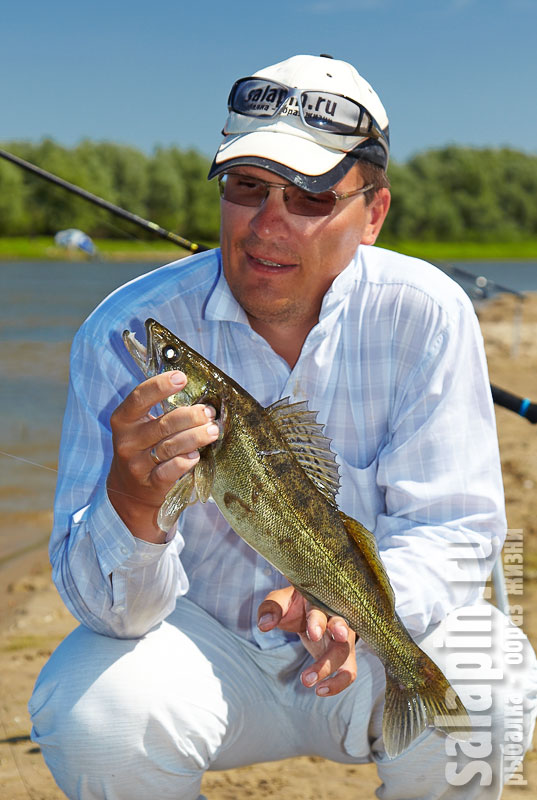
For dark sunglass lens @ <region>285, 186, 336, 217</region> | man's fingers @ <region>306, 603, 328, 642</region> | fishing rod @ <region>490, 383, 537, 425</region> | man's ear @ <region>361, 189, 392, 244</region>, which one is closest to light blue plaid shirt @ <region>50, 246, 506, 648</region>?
man's ear @ <region>361, 189, 392, 244</region>

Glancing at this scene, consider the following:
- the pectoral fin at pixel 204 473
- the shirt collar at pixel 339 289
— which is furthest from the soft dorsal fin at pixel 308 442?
the shirt collar at pixel 339 289

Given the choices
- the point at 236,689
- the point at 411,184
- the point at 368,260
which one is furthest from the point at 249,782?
the point at 411,184

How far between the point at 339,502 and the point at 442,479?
A: 0.36 meters

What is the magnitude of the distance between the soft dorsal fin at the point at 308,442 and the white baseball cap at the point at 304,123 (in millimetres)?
922

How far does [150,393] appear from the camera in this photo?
6.40ft

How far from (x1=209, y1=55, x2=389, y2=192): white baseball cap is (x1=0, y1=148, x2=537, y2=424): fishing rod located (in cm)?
124

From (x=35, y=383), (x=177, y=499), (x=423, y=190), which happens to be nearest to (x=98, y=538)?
(x=177, y=499)

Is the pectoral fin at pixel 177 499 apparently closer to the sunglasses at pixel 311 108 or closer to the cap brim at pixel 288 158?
the cap brim at pixel 288 158

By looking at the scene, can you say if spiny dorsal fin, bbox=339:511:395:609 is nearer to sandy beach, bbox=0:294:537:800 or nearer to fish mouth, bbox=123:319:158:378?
fish mouth, bbox=123:319:158:378

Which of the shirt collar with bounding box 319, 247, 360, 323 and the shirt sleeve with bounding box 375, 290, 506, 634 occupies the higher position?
the shirt collar with bounding box 319, 247, 360, 323

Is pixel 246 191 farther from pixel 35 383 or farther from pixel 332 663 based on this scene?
pixel 35 383

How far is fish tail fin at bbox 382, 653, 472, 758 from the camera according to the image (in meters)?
2.38

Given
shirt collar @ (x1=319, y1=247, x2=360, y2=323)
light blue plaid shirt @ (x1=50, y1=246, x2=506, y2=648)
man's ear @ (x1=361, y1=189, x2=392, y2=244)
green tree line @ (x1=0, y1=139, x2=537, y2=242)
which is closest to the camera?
light blue plaid shirt @ (x1=50, y1=246, x2=506, y2=648)

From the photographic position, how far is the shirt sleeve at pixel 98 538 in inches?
93.3
